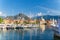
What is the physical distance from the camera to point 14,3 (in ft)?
5.27

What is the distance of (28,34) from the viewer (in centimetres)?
159

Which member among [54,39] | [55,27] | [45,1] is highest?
[45,1]

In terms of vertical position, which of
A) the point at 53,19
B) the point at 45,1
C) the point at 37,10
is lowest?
the point at 53,19

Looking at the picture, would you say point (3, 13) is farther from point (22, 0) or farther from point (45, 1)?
point (45, 1)

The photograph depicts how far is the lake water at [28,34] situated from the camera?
159 centimetres

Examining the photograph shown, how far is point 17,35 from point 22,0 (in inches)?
17.4

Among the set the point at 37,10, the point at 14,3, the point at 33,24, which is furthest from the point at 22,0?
the point at 33,24

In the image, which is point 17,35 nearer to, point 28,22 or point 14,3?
point 28,22

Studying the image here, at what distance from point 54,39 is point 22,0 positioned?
2.08ft

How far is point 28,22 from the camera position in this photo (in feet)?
5.29

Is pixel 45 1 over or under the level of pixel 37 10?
over

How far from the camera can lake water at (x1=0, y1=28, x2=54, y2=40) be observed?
1.59m

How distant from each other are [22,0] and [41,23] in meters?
0.38

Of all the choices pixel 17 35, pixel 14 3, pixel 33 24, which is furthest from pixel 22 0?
pixel 17 35
